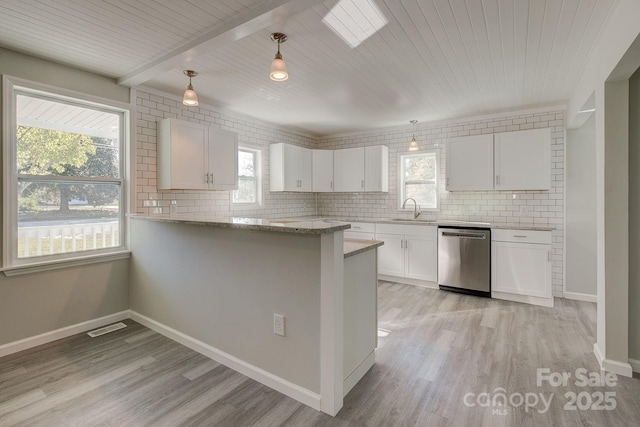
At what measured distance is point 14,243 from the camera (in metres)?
2.68

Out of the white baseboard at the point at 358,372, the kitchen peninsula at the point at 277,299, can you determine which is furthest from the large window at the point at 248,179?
the white baseboard at the point at 358,372

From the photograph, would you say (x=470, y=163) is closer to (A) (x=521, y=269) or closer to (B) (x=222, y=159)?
(A) (x=521, y=269)

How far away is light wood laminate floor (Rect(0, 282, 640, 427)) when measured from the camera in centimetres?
186

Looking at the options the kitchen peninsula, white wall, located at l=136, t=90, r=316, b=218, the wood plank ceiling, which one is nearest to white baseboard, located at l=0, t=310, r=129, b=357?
the kitchen peninsula

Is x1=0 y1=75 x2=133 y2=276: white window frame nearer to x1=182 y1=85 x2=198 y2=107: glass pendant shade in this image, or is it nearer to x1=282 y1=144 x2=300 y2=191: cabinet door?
x1=182 y1=85 x2=198 y2=107: glass pendant shade

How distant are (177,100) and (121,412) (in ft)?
10.6

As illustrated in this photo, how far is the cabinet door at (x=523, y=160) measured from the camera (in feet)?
13.2

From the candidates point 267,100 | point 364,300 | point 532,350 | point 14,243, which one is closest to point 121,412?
point 364,300

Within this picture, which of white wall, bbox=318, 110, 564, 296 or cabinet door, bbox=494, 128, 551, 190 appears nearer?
cabinet door, bbox=494, 128, 551, 190

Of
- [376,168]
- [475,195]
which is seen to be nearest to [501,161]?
[475,195]

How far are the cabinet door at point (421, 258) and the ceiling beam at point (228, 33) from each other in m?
3.45

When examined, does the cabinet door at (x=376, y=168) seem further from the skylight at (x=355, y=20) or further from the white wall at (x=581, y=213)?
the skylight at (x=355, y=20)

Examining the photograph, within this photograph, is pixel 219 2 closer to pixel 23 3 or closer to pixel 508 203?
pixel 23 3

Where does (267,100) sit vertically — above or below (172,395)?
above
